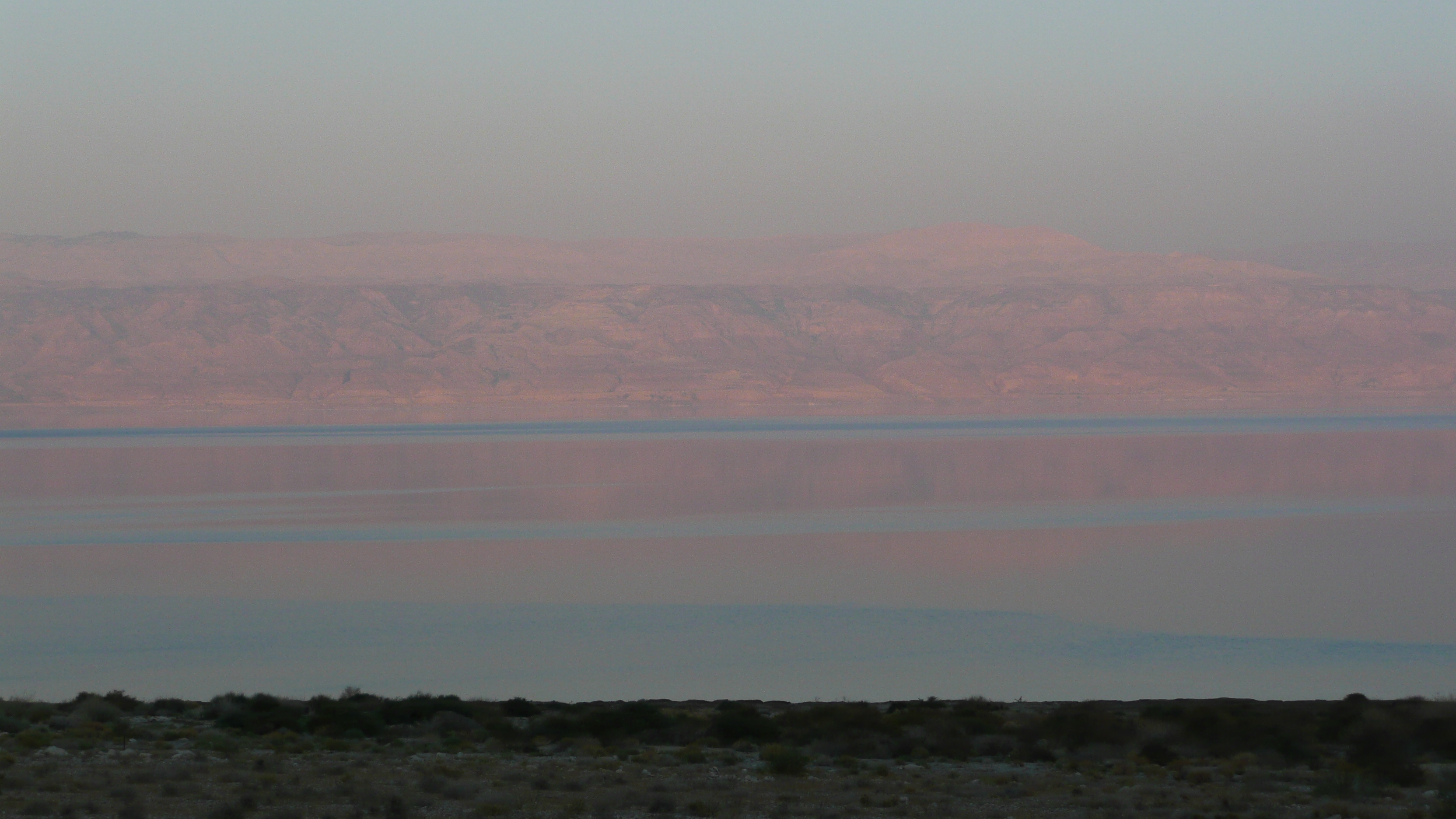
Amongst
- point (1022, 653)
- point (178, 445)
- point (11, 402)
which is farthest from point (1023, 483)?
point (11, 402)

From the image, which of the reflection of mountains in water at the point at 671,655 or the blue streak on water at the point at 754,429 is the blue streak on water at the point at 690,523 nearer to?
the reflection of mountains in water at the point at 671,655

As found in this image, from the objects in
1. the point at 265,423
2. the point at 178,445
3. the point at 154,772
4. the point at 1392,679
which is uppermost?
the point at 265,423

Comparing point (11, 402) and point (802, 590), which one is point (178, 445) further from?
point (11, 402)

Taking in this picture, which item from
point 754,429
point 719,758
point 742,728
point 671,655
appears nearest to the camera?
point 719,758

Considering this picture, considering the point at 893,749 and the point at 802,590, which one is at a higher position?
the point at 802,590

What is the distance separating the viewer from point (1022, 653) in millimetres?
21625

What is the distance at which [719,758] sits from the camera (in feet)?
41.4

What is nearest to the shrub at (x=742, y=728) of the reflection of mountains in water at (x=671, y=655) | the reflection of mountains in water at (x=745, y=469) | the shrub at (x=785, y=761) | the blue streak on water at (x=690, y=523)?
the shrub at (x=785, y=761)

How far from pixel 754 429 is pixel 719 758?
361 ft

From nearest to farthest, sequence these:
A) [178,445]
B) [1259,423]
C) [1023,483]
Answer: [1023,483] → [178,445] → [1259,423]

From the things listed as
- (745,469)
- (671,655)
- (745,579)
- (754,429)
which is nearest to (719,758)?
(671,655)

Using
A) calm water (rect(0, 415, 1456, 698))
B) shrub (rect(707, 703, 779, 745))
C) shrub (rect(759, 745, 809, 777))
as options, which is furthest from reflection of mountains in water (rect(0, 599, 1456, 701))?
shrub (rect(759, 745, 809, 777))

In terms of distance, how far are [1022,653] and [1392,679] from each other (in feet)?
15.0

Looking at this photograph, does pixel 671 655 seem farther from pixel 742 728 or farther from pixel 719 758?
pixel 719 758
